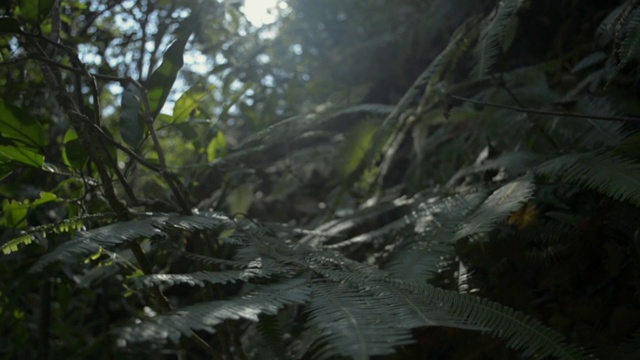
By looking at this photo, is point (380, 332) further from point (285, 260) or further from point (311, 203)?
point (311, 203)

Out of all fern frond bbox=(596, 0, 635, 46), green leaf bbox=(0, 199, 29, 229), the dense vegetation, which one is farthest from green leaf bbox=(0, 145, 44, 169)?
fern frond bbox=(596, 0, 635, 46)

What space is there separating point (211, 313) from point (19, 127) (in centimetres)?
75

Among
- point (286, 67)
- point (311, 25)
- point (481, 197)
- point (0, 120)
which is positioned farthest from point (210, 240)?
point (311, 25)

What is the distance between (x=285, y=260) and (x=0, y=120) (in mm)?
686

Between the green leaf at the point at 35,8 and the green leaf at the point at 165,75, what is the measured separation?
27 cm

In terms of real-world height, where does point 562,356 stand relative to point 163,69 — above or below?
below

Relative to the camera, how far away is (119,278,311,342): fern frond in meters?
0.68

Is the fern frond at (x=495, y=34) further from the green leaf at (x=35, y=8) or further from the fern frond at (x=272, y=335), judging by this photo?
the green leaf at (x=35, y=8)

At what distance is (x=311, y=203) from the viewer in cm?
320

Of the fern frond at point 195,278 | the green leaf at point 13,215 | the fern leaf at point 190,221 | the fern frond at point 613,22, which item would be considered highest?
the fern frond at point 613,22

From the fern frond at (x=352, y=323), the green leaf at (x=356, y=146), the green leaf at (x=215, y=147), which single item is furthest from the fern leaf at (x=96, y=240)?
the green leaf at (x=356, y=146)

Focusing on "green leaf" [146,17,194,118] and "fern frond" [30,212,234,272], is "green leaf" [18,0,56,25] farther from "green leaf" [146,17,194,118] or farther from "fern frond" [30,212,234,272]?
"fern frond" [30,212,234,272]

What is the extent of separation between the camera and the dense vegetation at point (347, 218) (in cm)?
94

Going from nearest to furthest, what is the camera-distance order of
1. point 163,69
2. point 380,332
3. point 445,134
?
point 380,332 → point 163,69 → point 445,134
